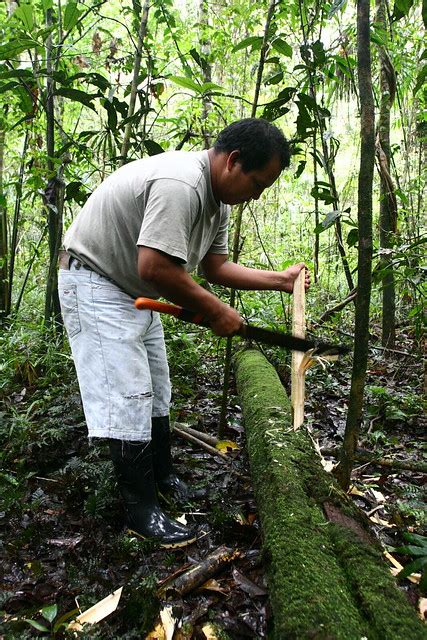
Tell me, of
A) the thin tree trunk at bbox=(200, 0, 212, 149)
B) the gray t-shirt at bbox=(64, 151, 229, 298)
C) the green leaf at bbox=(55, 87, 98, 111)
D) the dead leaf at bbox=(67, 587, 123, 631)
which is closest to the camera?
the dead leaf at bbox=(67, 587, 123, 631)

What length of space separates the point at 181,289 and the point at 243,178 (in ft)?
2.04

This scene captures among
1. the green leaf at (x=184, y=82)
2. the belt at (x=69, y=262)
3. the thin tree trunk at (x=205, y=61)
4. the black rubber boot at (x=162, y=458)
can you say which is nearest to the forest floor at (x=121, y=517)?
the black rubber boot at (x=162, y=458)

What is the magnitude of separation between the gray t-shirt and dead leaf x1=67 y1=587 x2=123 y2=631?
1.34 m

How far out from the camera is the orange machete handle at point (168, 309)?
6.74 ft

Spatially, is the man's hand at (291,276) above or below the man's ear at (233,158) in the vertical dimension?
below

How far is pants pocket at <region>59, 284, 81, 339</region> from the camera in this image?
2348 millimetres

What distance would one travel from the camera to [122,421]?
2.25m

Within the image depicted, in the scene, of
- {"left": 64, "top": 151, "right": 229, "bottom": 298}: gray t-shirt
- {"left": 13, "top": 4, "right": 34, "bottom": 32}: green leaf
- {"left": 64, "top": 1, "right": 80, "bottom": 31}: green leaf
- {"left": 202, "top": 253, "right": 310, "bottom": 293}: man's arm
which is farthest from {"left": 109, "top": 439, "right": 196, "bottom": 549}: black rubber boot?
{"left": 64, "top": 1, "right": 80, "bottom": 31}: green leaf

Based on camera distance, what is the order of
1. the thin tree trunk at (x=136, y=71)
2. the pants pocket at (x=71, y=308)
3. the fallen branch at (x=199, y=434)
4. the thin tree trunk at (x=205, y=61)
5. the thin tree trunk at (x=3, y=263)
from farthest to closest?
the thin tree trunk at (x=3, y=263)
the thin tree trunk at (x=205, y=61)
the thin tree trunk at (x=136, y=71)
the fallen branch at (x=199, y=434)
the pants pocket at (x=71, y=308)

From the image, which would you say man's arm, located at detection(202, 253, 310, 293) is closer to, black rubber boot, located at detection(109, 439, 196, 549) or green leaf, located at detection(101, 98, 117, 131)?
black rubber boot, located at detection(109, 439, 196, 549)

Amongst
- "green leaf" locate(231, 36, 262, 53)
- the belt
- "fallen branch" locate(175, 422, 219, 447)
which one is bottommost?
"fallen branch" locate(175, 422, 219, 447)

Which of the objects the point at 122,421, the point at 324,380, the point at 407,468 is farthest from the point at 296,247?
the point at 122,421

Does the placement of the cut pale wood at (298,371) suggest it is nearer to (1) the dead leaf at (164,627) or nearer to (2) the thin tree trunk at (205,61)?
(1) the dead leaf at (164,627)

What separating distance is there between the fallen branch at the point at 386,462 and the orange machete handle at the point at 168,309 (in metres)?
1.15
